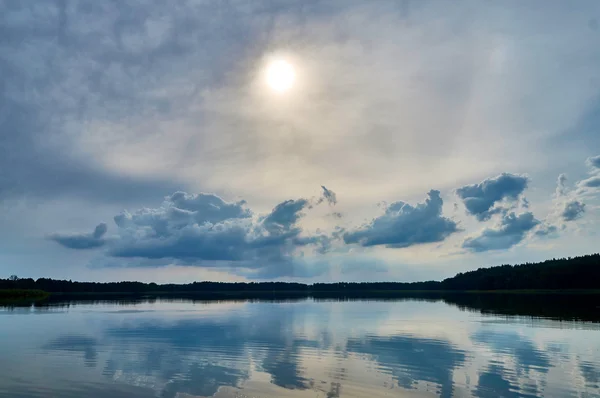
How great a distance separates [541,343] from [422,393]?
22488 millimetres

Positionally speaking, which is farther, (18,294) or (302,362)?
(18,294)

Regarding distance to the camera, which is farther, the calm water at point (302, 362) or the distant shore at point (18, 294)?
the distant shore at point (18, 294)

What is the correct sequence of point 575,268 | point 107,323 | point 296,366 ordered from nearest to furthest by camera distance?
1. point 296,366
2. point 107,323
3. point 575,268

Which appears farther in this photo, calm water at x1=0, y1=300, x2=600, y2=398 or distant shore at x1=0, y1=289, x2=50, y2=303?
distant shore at x1=0, y1=289, x2=50, y2=303

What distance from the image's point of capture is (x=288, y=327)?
5800cm

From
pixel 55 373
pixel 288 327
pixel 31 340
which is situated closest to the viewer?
pixel 55 373

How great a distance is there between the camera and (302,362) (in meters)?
32.7

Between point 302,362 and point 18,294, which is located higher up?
point 18,294

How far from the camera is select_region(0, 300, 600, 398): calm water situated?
2472cm

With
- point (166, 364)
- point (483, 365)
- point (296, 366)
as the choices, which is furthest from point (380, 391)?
point (166, 364)

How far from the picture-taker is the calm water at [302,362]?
2472 cm

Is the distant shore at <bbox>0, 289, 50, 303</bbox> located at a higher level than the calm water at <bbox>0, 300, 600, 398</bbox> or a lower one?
higher

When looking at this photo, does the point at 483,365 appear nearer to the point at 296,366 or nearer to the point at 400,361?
the point at 400,361

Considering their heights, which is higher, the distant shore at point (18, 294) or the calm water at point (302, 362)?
the distant shore at point (18, 294)
